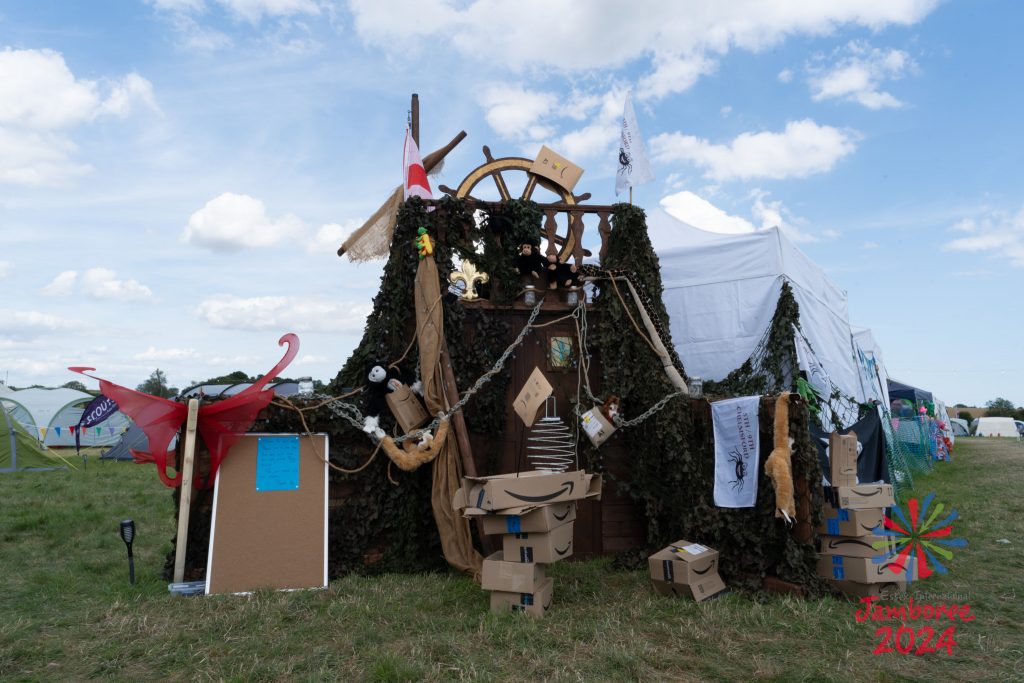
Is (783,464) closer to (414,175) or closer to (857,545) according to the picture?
(857,545)

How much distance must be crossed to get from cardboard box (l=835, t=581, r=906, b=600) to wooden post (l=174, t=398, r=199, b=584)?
535cm

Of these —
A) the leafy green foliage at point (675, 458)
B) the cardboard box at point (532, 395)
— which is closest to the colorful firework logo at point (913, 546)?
the leafy green foliage at point (675, 458)

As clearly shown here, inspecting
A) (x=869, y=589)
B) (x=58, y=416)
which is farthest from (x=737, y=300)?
(x=58, y=416)

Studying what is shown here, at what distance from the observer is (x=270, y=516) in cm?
566

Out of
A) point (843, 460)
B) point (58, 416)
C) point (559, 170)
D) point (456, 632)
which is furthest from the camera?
point (58, 416)

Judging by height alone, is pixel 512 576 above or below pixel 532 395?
below

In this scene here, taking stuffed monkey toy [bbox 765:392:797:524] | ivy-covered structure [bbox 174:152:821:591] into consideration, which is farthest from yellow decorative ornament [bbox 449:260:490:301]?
stuffed monkey toy [bbox 765:392:797:524]

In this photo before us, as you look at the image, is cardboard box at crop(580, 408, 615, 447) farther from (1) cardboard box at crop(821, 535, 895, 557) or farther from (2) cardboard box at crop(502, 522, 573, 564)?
(1) cardboard box at crop(821, 535, 895, 557)

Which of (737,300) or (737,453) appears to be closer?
(737,453)

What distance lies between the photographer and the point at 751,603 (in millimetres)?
5059

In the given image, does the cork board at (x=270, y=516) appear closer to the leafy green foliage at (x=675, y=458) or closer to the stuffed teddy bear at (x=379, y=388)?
the stuffed teddy bear at (x=379, y=388)

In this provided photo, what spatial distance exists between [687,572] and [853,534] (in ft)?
4.58

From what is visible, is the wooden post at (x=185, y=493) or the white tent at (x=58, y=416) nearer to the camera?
the wooden post at (x=185, y=493)

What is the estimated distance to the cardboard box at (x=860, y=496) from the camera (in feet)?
17.4
